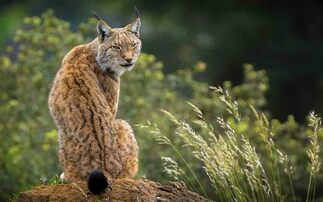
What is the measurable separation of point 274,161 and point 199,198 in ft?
3.42

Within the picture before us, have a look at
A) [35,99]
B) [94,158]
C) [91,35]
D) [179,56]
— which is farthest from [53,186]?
[179,56]

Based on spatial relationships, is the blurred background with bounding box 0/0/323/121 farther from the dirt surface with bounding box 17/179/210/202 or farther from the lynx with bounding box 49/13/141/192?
the dirt surface with bounding box 17/179/210/202

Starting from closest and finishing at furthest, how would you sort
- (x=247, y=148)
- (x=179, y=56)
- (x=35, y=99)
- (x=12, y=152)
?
(x=247, y=148) < (x=12, y=152) < (x=35, y=99) < (x=179, y=56)

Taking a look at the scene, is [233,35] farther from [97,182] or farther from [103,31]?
[97,182]

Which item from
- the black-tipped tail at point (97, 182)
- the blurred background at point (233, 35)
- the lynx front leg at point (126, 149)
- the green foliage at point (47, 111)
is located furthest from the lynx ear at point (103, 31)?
the blurred background at point (233, 35)

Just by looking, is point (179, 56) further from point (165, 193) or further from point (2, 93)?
point (165, 193)

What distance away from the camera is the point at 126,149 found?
30.1 ft

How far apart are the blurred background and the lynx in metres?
12.5

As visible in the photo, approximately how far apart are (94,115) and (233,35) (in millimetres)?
15374

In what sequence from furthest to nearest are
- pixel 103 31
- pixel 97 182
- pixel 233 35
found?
1. pixel 233 35
2. pixel 103 31
3. pixel 97 182

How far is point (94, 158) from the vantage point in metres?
8.91

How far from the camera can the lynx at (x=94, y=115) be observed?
29.4 ft

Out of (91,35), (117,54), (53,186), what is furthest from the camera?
(91,35)

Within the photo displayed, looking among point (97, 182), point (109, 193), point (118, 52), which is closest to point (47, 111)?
point (118, 52)
